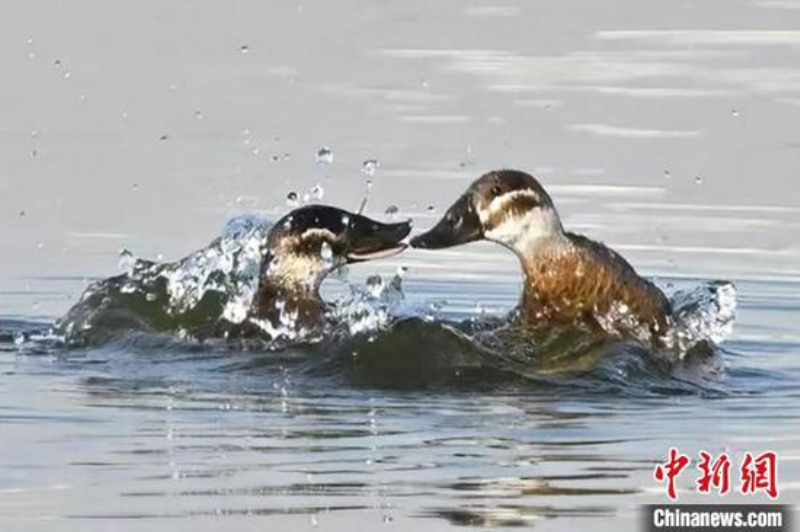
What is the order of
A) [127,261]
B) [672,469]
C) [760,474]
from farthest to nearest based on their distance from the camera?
[127,261] < [672,469] < [760,474]

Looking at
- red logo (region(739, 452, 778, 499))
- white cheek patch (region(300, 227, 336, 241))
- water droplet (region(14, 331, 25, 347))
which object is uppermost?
white cheek patch (region(300, 227, 336, 241))

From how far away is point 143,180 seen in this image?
21.1 meters

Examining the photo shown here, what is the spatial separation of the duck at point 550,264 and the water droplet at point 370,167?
2201 mm

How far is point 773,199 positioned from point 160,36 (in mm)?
6666

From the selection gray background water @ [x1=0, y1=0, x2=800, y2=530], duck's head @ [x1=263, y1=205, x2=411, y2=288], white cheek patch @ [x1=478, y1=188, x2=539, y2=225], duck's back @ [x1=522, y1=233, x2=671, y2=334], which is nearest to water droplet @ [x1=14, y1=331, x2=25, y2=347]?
gray background water @ [x1=0, y1=0, x2=800, y2=530]

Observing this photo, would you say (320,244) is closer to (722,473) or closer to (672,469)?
(672,469)

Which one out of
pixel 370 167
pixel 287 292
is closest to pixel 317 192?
pixel 370 167

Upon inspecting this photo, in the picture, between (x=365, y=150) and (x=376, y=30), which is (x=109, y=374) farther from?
(x=376, y=30)

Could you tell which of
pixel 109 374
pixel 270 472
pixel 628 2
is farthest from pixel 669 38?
pixel 270 472

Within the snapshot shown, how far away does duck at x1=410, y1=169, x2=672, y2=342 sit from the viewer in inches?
651

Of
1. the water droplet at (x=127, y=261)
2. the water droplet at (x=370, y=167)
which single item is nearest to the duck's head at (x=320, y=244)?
the water droplet at (x=127, y=261)

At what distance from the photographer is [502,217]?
54.9ft

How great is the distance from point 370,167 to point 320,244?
2469 millimetres

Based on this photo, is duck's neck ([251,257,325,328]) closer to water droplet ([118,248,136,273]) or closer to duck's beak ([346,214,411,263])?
duck's beak ([346,214,411,263])
